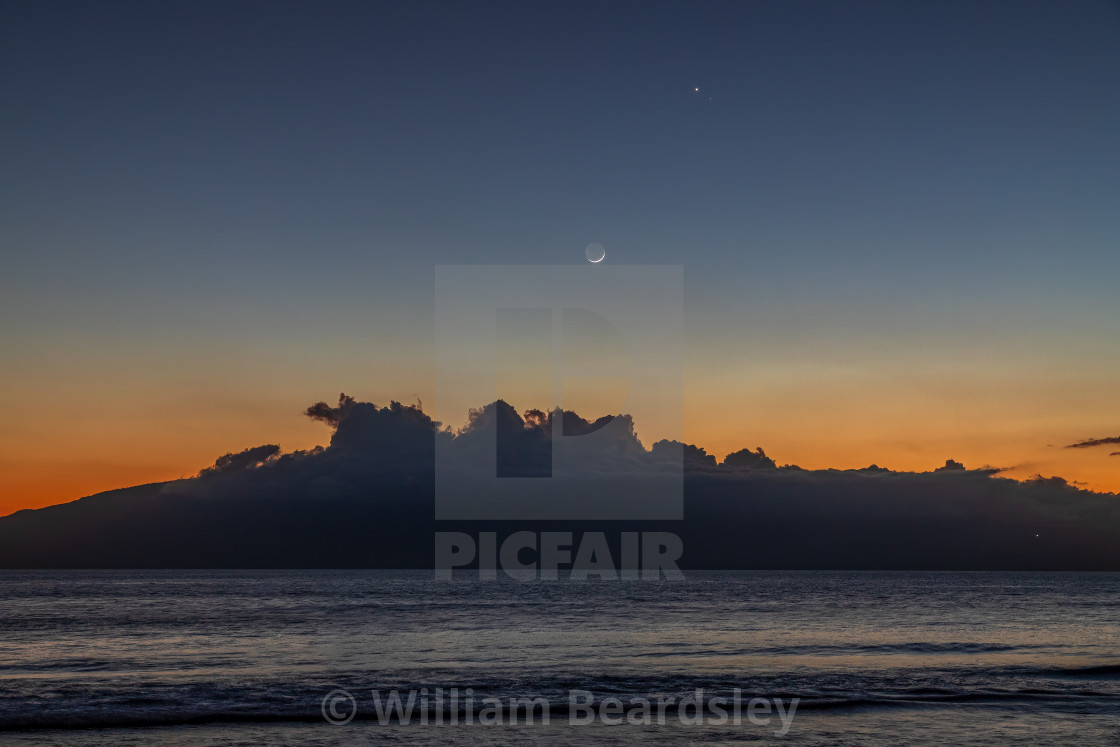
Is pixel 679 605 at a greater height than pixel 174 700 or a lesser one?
lesser

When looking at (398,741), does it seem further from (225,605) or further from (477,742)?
(225,605)

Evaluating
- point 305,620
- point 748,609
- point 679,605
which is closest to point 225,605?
point 305,620

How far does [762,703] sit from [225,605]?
236 feet

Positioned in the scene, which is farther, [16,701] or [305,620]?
[305,620]

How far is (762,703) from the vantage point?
25656 millimetres

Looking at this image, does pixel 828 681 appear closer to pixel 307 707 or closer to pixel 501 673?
pixel 501 673

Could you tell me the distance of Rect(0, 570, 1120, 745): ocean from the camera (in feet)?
71.0

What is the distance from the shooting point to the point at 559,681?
3034 cm

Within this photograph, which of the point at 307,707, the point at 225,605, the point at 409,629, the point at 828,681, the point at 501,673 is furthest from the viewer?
the point at 225,605

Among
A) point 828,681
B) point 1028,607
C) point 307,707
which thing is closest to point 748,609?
point 1028,607

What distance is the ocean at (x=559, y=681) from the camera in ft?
71.0

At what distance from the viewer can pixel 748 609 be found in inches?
2982

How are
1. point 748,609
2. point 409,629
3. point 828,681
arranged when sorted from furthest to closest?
point 748,609 → point 409,629 → point 828,681

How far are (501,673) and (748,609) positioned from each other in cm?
4918
